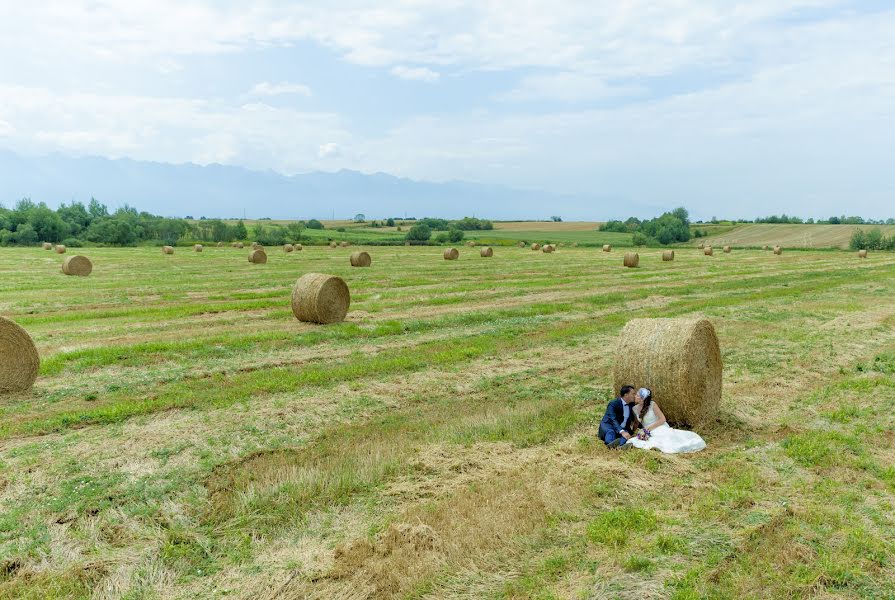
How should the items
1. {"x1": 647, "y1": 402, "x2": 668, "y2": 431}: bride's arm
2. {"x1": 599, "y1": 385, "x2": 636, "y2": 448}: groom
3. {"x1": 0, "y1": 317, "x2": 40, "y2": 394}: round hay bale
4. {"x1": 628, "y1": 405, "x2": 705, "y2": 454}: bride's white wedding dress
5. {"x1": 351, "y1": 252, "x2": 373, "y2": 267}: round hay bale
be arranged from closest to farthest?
{"x1": 628, "y1": 405, "x2": 705, "y2": 454}: bride's white wedding dress
{"x1": 599, "y1": 385, "x2": 636, "y2": 448}: groom
{"x1": 647, "y1": 402, "x2": 668, "y2": 431}: bride's arm
{"x1": 0, "y1": 317, "x2": 40, "y2": 394}: round hay bale
{"x1": 351, "y1": 252, "x2": 373, "y2": 267}: round hay bale

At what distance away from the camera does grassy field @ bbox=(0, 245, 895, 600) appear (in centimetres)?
585

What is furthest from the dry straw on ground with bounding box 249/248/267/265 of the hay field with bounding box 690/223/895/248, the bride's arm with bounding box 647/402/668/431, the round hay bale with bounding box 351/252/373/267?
the hay field with bounding box 690/223/895/248

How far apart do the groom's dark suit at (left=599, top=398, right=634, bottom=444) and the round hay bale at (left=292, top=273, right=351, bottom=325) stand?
458 inches

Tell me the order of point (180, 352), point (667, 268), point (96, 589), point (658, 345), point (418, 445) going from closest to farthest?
1. point (96, 589)
2. point (418, 445)
3. point (658, 345)
4. point (180, 352)
5. point (667, 268)

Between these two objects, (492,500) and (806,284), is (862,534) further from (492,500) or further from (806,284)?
(806,284)

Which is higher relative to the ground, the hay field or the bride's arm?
the hay field

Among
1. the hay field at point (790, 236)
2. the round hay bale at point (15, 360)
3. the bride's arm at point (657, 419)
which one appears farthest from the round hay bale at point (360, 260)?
the hay field at point (790, 236)

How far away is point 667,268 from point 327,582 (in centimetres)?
4036

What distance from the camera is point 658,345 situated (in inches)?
402

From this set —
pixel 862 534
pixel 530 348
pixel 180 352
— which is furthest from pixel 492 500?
pixel 180 352

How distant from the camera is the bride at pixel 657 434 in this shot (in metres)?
8.76

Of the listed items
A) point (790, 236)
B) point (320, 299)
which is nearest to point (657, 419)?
point (320, 299)

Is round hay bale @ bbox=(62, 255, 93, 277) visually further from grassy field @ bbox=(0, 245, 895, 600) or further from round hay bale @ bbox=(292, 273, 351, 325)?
round hay bale @ bbox=(292, 273, 351, 325)

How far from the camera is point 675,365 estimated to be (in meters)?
9.89
